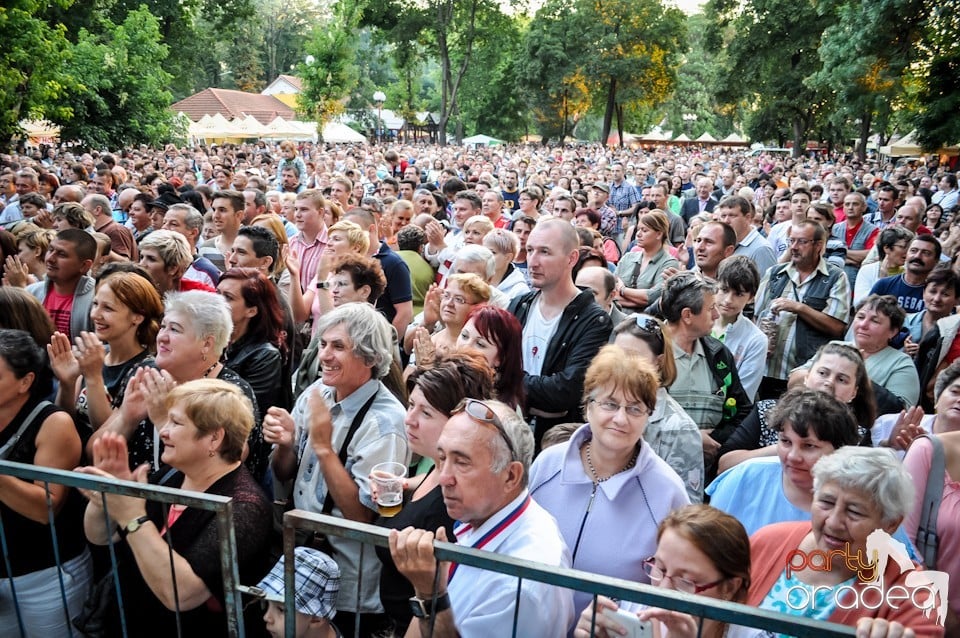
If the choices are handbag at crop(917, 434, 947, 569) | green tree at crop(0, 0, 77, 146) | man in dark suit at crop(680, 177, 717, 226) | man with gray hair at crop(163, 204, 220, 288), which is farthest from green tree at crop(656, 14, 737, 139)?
handbag at crop(917, 434, 947, 569)

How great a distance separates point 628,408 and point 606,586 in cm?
104

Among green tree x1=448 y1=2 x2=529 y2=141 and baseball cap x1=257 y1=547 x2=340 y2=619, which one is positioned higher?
green tree x1=448 y1=2 x2=529 y2=141

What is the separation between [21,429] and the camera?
3189 mm

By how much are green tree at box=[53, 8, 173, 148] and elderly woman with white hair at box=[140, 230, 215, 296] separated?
16.0 m

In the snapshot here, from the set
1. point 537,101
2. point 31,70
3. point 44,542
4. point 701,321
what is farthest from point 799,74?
point 44,542

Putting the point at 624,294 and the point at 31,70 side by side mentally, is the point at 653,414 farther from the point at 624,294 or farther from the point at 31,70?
the point at 31,70

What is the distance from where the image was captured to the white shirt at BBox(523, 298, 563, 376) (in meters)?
4.36

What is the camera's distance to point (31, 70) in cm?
1397

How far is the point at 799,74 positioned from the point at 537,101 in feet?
73.8

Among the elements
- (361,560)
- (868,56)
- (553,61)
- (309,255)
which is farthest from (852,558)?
(553,61)

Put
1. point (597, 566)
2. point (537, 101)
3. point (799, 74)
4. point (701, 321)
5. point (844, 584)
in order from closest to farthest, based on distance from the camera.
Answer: point (844, 584)
point (597, 566)
point (701, 321)
point (799, 74)
point (537, 101)

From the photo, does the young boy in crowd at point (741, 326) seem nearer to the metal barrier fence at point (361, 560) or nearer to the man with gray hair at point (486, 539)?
the man with gray hair at point (486, 539)

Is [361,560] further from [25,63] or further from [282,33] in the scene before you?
[282,33]

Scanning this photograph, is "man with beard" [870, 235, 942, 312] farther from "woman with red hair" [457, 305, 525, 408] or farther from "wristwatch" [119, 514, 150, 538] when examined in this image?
"wristwatch" [119, 514, 150, 538]
